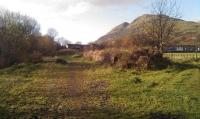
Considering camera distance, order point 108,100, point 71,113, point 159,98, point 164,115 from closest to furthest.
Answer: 1. point 164,115
2. point 71,113
3. point 159,98
4. point 108,100

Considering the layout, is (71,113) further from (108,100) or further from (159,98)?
(159,98)

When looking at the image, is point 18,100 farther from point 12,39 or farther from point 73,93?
point 12,39

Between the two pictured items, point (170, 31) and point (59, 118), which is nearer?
point (59, 118)

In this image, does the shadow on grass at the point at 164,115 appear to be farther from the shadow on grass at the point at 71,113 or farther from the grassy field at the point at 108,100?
the shadow on grass at the point at 71,113

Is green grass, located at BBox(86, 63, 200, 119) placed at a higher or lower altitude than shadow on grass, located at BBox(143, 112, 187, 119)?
higher

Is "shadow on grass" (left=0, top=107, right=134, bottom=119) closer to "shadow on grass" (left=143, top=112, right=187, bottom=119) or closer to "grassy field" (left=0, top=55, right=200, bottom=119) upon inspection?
"grassy field" (left=0, top=55, right=200, bottom=119)

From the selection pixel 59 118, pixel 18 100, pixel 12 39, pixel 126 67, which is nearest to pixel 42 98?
pixel 18 100

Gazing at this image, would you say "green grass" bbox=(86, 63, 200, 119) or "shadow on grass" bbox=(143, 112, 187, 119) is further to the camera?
"green grass" bbox=(86, 63, 200, 119)

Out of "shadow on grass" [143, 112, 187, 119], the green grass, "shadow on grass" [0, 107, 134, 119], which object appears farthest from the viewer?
the green grass

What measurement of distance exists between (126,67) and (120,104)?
19.9m

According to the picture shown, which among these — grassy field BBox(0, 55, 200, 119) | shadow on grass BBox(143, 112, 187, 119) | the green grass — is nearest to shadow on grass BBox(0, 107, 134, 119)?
grassy field BBox(0, 55, 200, 119)

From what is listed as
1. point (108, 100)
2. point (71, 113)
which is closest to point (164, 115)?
point (71, 113)

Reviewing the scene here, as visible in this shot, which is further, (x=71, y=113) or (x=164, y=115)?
(x=71, y=113)

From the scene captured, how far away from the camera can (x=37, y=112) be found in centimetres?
1502
